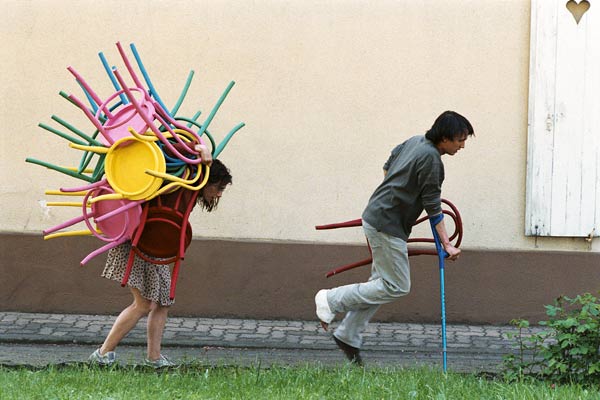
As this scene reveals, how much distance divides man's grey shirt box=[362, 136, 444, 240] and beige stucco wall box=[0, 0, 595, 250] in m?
1.92

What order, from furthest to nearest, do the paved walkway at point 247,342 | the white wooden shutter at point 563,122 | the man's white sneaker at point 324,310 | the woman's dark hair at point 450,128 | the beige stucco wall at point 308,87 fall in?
the beige stucco wall at point 308,87, the white wooden shutter at point 563,122, the paved walkway at point 247,342, the man's white sneaker at point 324,310, the woman's dark hair at point 450,128

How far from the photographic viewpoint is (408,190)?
21.4 ft

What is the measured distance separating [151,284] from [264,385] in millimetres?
1048

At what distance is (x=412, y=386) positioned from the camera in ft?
18.7

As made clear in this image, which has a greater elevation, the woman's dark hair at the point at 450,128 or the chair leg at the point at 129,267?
the woman's dark hair at the point at 450,128

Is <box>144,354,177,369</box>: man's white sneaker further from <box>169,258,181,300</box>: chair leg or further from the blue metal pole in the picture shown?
the blue metal pole

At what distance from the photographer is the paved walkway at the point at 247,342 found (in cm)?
723

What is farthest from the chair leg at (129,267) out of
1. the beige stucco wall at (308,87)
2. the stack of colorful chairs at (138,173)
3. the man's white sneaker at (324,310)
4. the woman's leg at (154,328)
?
the beige stucco wall at (308,87)

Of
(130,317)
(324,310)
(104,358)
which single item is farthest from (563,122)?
(104,358)

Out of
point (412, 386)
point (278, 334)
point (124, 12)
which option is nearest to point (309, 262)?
point (278, 334)

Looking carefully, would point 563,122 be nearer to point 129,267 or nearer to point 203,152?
point 203,152

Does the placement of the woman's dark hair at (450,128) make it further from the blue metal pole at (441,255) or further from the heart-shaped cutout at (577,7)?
the heart-shaped cutout at (577,7)

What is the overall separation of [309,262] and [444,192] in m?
1.22

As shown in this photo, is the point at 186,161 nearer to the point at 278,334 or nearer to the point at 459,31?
the point at 278,334
